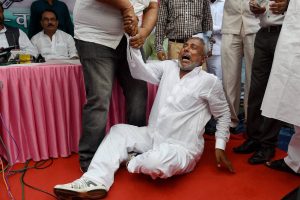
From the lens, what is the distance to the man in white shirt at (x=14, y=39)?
10.4 ft

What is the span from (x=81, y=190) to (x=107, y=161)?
24cm

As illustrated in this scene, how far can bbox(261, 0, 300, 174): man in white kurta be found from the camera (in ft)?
5.33

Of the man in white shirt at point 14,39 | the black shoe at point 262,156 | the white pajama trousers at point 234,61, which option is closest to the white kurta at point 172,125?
the black shoe at point 262,156

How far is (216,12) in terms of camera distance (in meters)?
3.66

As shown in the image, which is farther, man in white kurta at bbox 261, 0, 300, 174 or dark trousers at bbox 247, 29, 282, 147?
dark trousers at bbox 247, 29, 282, 147

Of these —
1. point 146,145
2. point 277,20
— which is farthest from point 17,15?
point 277,20

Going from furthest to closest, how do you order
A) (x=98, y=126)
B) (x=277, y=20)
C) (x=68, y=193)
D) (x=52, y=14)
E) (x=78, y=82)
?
(x=52, y=14), (x=78, y=82), (x=277, y=20), (x=98, y=126), (x=68, y=193)

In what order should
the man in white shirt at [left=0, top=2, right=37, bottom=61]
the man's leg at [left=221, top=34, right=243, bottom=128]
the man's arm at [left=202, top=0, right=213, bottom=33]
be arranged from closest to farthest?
the man's leg at [left=221, top=34, right=243, bottom=128] < the man's arm at [left=202, top=0, right=213, bottom=33] < the man in white shirt at [left=0, top=2, right=37, bottom=61]

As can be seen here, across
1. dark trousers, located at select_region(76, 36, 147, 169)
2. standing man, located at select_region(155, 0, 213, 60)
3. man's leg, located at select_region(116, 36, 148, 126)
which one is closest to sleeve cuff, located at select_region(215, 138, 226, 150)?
man's leg, located at select_region(116, 36, 148, 126)

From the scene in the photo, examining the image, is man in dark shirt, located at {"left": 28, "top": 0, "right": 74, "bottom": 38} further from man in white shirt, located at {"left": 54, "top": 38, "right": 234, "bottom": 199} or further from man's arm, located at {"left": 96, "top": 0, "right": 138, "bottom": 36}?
man's arm, located at {"left": 96, "top": 0, "right": 138, "bottom": 36}

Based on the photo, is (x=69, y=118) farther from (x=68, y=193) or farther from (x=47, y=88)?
(x=68, y=193)

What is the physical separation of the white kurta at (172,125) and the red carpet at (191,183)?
0.08 metres

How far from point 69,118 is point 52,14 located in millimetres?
1685

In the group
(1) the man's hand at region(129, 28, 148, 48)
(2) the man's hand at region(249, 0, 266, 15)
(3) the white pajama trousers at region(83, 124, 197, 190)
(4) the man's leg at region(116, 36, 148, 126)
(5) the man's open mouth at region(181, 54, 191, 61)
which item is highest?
(2) the man's hand at region(249, 0, 266, 15)
